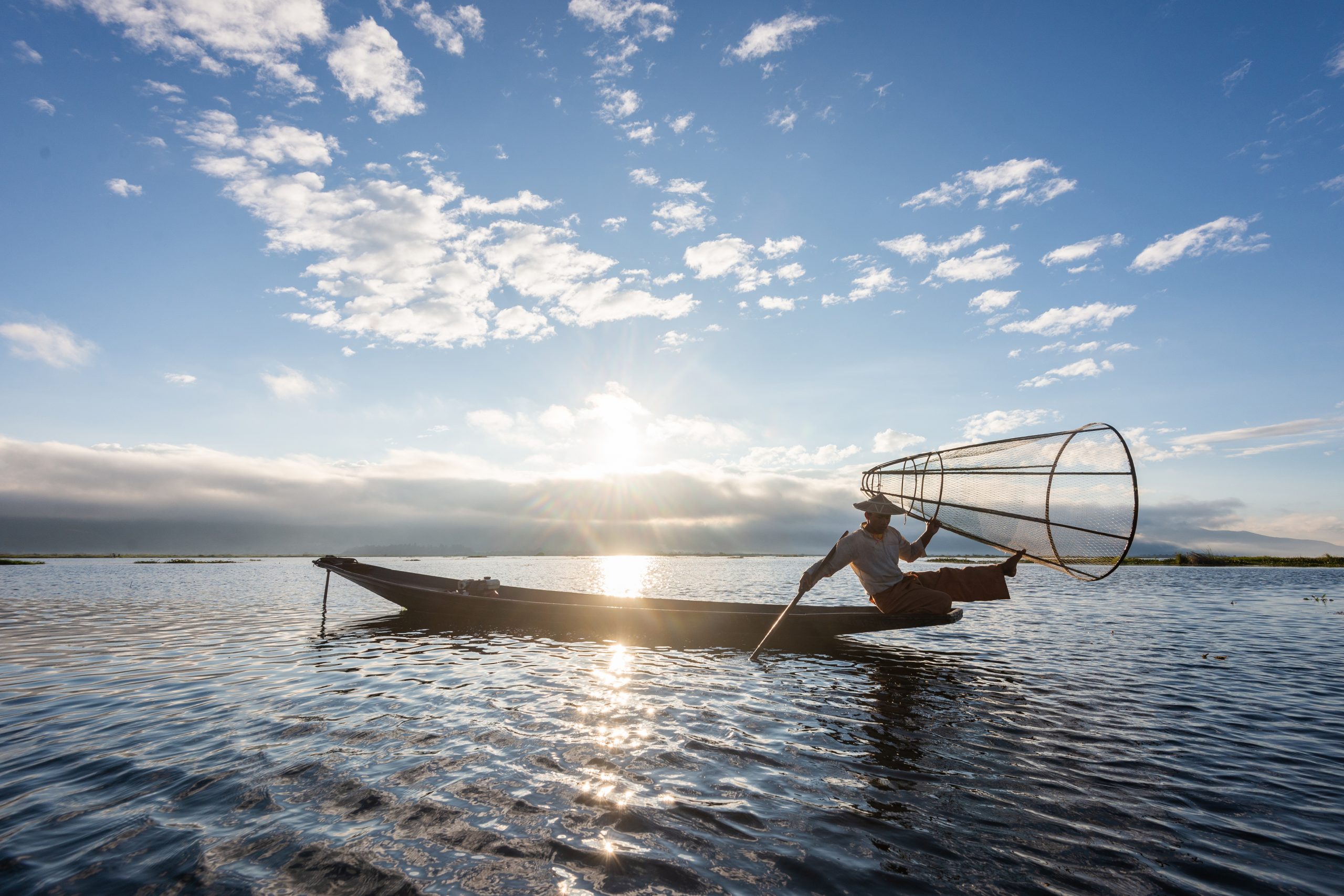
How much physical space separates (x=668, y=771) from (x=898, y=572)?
28.6 feet

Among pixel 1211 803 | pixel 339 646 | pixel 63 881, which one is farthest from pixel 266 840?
pixel 339 646

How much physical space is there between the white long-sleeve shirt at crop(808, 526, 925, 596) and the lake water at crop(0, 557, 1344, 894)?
2.34 metres

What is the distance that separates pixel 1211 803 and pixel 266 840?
1005 centimetres

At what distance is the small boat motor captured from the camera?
76.5 ft

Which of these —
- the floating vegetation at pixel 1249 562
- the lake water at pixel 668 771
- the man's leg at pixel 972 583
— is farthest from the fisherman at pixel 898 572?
the floating vegetation at pixel 1249 562

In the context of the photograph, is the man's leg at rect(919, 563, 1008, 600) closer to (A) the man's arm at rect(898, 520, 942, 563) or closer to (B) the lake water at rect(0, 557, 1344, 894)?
(A) the man's arm at rect(898, 520, 942, 563)

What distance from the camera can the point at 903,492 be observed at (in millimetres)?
14828

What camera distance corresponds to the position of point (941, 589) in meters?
13.8

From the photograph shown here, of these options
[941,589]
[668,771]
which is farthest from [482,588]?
[668,771]

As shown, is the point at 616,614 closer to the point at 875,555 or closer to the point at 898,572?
the point at 875,555

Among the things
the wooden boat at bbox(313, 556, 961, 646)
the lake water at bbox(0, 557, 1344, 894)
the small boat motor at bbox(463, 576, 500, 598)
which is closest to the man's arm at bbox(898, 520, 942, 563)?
the wooden boat at bbox(313, 556, 961, 646)

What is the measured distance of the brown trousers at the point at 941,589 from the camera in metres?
13.3

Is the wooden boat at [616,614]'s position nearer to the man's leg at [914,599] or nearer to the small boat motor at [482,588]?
the small boat motor at [482,588]

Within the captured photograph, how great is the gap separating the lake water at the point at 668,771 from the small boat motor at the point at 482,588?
593 centimetres
